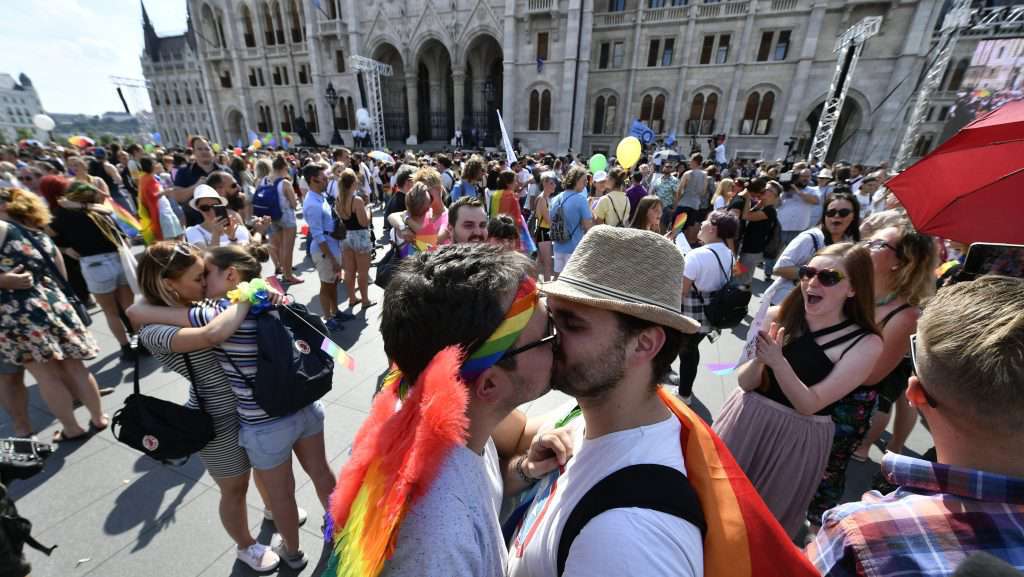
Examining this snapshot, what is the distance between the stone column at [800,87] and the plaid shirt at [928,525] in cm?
2691

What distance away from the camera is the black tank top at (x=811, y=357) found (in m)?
2.02

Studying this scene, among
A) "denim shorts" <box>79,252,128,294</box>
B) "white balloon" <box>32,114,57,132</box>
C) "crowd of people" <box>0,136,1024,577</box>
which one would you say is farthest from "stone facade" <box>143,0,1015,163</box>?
"crowd of people" <box>0,136,1024,577</box>

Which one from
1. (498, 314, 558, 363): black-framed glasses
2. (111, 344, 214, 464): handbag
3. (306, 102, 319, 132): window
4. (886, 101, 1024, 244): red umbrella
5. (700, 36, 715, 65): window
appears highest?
(700, 36, 715, 65): window

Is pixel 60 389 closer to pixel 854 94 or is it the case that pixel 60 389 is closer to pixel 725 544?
pixel 725 544

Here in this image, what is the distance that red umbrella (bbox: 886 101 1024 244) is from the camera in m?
1.91

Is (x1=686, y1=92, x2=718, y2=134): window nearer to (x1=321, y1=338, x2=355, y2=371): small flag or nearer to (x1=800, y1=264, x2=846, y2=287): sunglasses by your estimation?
(x1=800, y1=264, x2=846, y2=287): sunglasses

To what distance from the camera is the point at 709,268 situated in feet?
11.2

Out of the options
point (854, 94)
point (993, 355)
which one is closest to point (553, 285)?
point (993, 355)

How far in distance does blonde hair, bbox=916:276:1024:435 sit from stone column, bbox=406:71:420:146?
32.5 m

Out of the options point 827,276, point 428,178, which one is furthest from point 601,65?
point 827,276

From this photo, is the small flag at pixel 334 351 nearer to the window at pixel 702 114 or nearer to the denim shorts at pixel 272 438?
the denim shorts at pixel 272 438

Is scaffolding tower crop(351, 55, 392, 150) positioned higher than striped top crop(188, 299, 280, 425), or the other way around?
scaffolding tower crop(351, 55, 392, 150)

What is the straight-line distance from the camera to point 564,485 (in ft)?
3.89

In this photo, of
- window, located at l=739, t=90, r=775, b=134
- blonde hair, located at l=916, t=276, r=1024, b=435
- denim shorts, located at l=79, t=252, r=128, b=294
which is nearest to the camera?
blonde hair, located at l=916, t=276, r=1024, b=435
